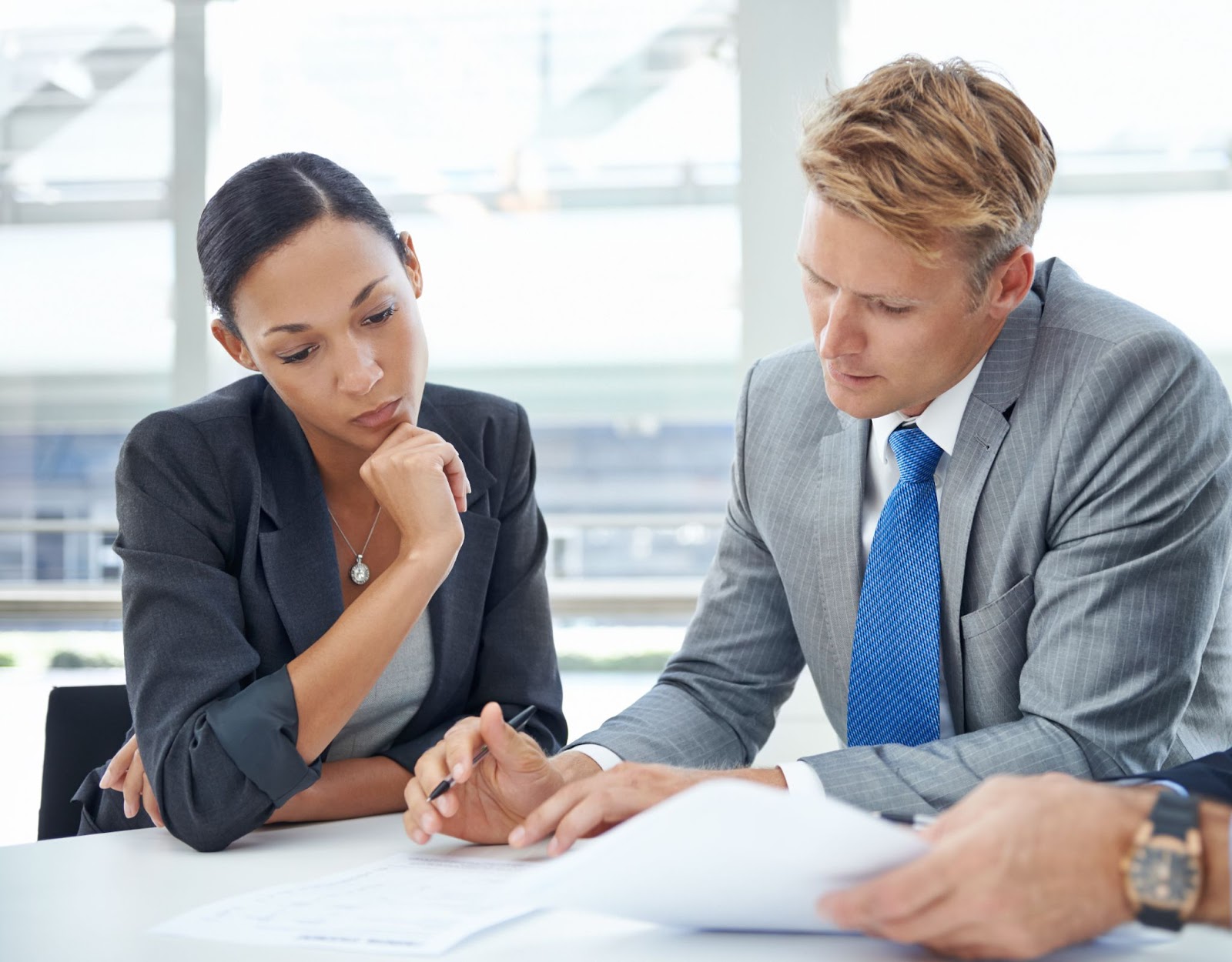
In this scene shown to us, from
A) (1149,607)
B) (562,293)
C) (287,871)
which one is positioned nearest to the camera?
(287,871)

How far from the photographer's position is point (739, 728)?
1738 millimetres

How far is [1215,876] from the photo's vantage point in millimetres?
786

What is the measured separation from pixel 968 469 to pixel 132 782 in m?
1.19

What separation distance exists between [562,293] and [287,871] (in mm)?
2391

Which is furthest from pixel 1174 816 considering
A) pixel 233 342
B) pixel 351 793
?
pixel 233 342

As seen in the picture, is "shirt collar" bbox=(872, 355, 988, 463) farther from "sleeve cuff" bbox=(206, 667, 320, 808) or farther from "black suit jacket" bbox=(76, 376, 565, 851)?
"sleeve cuff" bbox=(206, 667, 320, 808)

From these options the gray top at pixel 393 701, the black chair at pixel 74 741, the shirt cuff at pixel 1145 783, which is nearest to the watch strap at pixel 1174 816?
the shirt cuff at pixel 1145 783

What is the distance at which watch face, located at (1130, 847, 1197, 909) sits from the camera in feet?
2.56

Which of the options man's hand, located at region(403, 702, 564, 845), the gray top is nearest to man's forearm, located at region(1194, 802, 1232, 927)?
man's hand, located at region(403, 702, 564, 845)

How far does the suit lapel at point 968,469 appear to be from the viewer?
1.53 metres

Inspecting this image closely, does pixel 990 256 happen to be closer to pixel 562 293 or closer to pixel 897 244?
pixel 897 244

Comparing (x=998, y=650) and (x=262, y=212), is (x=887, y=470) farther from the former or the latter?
(x=262, y=212)

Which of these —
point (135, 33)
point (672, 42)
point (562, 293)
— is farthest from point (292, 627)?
point (135, 33)

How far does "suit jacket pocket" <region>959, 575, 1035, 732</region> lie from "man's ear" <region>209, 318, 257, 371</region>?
1066mm
